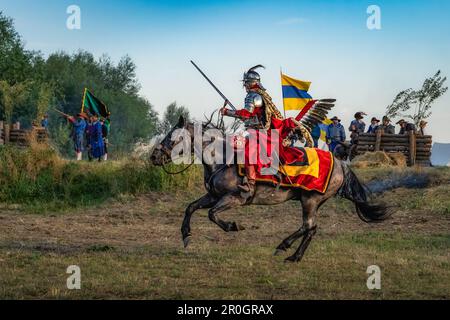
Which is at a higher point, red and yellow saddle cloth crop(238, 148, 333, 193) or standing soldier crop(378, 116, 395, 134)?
standing soldier crop(378, 116, 395, 134)

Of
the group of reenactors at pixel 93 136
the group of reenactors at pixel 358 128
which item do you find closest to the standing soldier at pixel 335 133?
the group of reenactors at pixel 358 128

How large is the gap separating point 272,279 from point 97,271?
2545 millimetres

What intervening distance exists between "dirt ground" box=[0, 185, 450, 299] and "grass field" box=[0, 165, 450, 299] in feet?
0.06

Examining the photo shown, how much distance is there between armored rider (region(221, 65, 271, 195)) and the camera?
11.4 m

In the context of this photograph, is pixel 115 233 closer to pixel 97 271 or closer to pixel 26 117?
pixel 97 271

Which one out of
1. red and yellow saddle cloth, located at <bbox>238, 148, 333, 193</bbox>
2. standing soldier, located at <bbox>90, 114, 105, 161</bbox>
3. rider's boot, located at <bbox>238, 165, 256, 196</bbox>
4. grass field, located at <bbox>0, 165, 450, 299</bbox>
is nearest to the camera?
grass field, located at <bbox>0, 165, 450, 299</bbox>

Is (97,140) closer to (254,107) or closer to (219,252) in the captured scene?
(219,252)

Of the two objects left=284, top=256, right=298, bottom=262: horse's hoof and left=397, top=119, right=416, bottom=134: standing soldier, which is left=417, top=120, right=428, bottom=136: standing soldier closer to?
left=397, top=119, right=416, bottom=134: standing soldier

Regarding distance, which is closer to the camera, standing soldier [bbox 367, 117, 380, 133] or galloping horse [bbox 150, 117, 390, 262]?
galloping horse [bbox 150, 117, 390, 262]

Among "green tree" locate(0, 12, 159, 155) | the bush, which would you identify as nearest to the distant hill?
the bush

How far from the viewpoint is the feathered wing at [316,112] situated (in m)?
12.8

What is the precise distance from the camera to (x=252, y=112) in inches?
450

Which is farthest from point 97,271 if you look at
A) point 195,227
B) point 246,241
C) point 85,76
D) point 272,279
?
point 85,76

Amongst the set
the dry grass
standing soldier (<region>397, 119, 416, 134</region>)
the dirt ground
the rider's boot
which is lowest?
the dirt ground
